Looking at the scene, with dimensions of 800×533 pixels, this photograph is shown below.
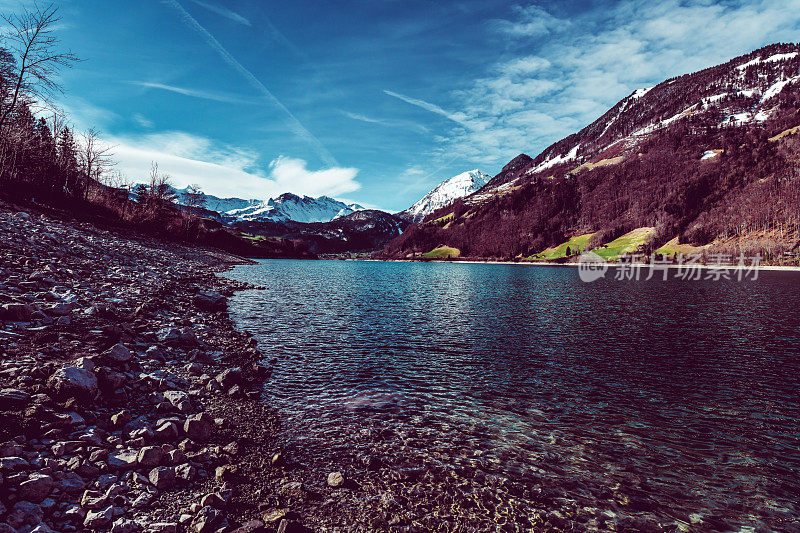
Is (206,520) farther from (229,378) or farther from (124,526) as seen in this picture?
(229,378)

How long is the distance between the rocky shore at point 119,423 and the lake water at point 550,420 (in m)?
1.97

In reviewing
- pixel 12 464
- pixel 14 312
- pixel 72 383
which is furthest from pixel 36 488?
pixel 14 312

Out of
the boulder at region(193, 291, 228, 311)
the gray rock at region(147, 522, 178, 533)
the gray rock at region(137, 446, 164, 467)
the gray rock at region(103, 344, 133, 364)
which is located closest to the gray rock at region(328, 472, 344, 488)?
the gray rock at region(147, 522, 178, 533)

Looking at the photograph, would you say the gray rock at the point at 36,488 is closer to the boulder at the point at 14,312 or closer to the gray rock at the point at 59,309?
the boulder at the point at 14,312

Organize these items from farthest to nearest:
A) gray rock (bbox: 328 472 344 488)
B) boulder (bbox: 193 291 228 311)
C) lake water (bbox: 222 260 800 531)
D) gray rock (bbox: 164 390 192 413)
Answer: boulder (bbox: 193 291 228 311), gray rock (bbox: 164 390 192 413), gray rock (bbox: 328 472 344 488), lake water (bbox: 222 260 800 531)

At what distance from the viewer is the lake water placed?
880cm

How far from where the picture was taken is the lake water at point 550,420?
347 inches

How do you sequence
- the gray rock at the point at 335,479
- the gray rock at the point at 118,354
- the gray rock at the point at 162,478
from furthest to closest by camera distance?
the gray rock at the point at 118,354 → the gray rock at the point at 335,479 → the gray rock at the point at 162,478

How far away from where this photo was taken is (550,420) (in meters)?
13.5

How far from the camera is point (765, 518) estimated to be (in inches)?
336

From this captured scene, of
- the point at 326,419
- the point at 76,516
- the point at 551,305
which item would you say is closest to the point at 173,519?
the point at 76,516

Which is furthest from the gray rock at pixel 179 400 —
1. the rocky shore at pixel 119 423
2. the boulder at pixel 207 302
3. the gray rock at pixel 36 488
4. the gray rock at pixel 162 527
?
the boulder at pixel 207 302

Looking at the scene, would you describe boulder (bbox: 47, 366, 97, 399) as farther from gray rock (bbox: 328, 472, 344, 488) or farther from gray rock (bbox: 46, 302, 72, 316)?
gray rock (bbox: 328, 472, 344, 488)

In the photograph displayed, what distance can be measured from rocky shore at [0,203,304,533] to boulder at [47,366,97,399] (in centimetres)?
3
